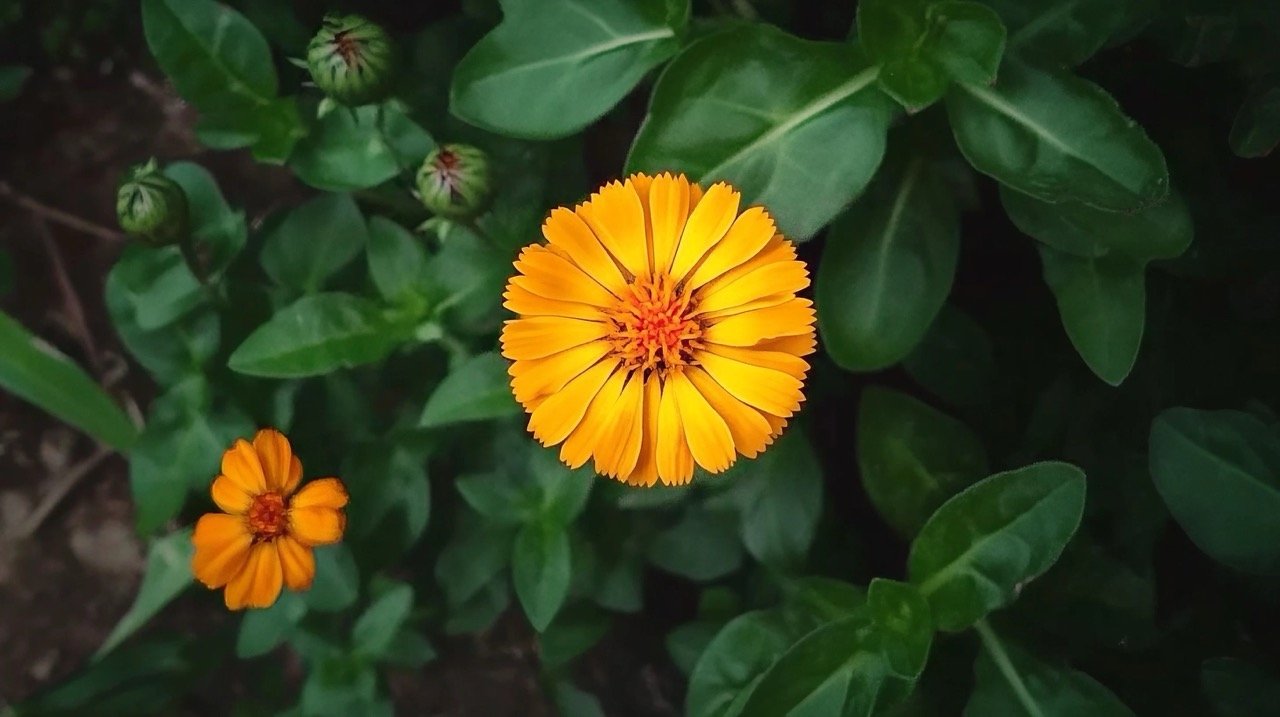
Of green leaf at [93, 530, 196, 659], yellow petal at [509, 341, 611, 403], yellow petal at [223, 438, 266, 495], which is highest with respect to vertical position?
yellow petal at [509, 341, 611, 403]

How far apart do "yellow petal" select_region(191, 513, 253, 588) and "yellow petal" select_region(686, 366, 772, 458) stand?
46 centimetres

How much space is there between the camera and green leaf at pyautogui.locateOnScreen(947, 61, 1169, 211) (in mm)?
798

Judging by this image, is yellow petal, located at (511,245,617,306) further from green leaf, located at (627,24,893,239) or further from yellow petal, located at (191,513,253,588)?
yellow petal, located at (191,513,253,588)

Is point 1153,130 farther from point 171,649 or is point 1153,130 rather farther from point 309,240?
point 171,649

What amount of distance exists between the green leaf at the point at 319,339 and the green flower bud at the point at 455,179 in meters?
0.15

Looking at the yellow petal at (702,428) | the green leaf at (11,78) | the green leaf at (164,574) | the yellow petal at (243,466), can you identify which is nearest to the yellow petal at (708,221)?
the yellow petal at (702,428)

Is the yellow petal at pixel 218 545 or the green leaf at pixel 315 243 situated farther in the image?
the green leaf at pixel 315 243

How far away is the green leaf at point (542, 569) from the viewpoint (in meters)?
1.04

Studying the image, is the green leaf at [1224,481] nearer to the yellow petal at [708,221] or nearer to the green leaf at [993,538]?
the green leaf at [993,538]

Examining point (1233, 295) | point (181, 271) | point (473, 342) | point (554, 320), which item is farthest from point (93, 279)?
point (1233, 295)

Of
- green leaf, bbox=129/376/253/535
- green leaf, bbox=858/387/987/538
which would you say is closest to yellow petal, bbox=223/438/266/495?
green leaf, bbox=129/376/253/535

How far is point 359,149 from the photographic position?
3.47 feet

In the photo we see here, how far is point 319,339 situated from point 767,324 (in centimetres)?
43

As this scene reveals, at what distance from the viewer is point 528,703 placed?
142 cm
